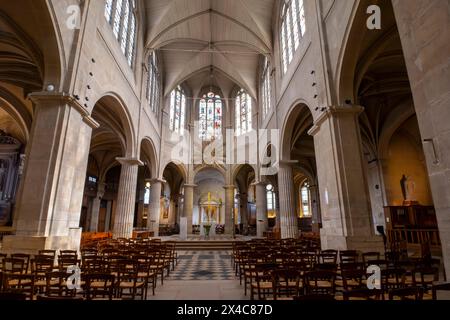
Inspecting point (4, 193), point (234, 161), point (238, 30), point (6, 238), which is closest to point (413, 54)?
point (6, 238)

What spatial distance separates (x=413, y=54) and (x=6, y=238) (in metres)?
9.91

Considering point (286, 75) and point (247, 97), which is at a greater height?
point (247, 97)

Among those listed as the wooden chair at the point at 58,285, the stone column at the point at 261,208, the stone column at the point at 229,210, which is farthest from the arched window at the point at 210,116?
the wooden chair at the point at 58,285

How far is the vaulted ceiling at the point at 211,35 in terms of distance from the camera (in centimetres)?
1600

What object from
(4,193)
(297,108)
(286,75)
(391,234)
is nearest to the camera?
(391,234)

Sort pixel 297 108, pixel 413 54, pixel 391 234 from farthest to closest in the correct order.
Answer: pixel 297 108, pixel 391 234, pixel 413 54

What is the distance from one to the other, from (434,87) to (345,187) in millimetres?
4471

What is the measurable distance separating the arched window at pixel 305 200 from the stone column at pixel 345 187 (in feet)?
68.7

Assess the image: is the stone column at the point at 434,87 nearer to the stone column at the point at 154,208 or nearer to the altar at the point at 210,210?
the stone column at the point at 154,208

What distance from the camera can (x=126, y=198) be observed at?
14.5 m

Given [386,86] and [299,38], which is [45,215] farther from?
[386,86]

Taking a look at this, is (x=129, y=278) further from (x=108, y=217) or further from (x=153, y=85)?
(x=108, y=217)

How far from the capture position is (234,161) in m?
23.8

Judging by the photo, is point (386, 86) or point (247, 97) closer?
point (386, 86)
